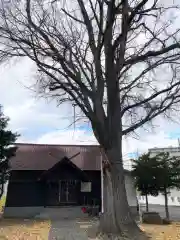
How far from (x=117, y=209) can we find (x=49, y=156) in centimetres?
1470

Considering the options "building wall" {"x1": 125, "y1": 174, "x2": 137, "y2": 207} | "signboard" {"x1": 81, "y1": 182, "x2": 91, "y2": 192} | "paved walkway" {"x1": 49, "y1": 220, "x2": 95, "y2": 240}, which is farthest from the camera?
"signboard" {"x1": 81, "y1": 182, "x2": 91, "y2": 192}

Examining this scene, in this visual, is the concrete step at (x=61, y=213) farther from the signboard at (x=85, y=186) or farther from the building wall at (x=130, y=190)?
the building wall at (x=130, y=190)

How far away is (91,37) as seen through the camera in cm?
1005

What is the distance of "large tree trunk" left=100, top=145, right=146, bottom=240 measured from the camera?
26.5ft

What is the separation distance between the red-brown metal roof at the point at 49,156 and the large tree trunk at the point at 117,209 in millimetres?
11805

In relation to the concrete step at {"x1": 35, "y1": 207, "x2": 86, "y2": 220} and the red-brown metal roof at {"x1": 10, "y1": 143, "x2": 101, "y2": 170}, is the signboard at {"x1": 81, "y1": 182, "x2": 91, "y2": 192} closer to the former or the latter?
the red-brown metal roof at {"x1": 10, "y1": 143, "x2": 101, "y2": 170}

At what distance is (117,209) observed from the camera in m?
8.43

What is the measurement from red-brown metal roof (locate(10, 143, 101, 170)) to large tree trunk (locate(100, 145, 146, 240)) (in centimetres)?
1181

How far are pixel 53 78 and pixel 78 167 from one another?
469 inches

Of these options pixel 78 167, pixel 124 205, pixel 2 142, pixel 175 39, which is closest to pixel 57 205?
pixel 78 167

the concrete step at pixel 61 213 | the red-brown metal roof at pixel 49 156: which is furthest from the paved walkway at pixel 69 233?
the red-brown metal roof at pixel 49 156

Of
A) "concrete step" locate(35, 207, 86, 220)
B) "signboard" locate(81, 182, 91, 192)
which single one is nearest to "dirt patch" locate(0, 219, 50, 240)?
"concrete step" locate(35, 207, 86, 220)

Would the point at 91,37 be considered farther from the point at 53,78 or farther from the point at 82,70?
the point at 53,78

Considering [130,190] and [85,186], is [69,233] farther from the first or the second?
[130,190]
